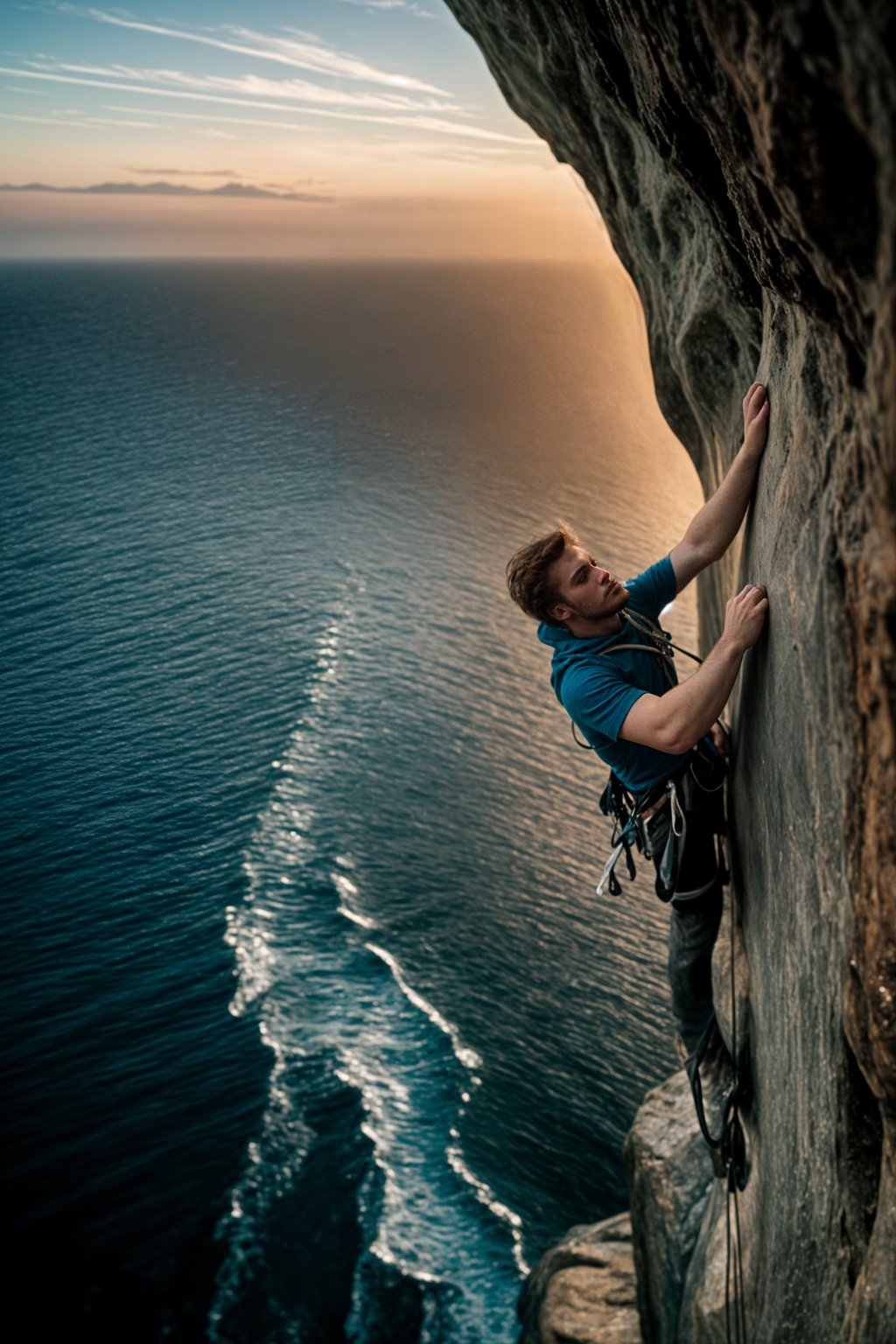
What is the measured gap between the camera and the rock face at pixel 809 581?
265 cm

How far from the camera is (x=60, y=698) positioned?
23.1m

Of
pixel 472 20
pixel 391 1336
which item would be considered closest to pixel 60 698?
pixel 391 1336

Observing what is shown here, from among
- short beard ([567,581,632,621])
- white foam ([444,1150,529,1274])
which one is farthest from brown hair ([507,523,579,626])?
white foam ([444,1150,529,1274])

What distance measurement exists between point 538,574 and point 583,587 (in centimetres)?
24

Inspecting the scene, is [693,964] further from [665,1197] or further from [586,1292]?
[586,1292]

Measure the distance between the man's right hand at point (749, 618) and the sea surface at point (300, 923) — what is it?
9208mm

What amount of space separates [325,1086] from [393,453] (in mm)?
34807

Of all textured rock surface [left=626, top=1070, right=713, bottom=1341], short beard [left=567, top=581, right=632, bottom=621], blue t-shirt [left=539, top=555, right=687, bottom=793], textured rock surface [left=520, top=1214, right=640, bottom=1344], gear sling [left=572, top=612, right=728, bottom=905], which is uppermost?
short beard [left=567, top=581, right=632, bottom=621]

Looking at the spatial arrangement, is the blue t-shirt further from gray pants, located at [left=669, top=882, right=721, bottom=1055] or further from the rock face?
gray pants, located at [left=669, top=882, right=721, bottom=1055]

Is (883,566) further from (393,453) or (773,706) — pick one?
(393,453)

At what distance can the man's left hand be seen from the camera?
16.3 feet

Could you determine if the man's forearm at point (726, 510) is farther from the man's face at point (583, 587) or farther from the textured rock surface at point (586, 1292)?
the textured rock surface at point (586, 1292)

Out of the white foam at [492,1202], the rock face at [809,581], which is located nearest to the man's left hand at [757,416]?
the rock face at [809,581]

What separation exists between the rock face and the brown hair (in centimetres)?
99
